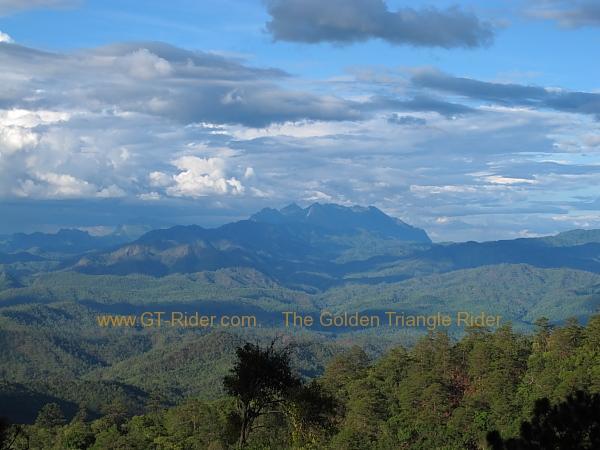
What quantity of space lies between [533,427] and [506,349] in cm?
7295

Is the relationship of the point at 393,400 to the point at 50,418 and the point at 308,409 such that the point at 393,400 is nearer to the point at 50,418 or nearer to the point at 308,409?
the point at 308,409

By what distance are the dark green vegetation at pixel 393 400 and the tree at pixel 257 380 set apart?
6cm

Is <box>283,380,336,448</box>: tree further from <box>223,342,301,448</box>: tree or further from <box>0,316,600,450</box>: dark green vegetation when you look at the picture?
<box>223,342,301,448</box>: tree

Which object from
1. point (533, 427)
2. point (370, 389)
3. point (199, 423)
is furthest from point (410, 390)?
point (533, 427)

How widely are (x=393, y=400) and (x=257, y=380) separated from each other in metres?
57.2

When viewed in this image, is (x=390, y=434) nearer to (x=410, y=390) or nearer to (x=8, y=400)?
(x=410, y=390)

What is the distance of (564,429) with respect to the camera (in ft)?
70.8

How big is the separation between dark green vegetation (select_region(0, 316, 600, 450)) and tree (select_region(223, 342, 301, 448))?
2.2 inches

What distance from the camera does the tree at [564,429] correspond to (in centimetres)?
2128

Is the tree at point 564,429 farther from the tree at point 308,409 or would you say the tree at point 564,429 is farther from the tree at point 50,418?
the tree at point 50,418

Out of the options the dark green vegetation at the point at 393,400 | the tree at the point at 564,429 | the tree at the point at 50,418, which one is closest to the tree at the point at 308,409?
the dark green vegetation at the point at 393,400

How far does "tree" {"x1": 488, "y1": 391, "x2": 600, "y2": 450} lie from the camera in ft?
69.8

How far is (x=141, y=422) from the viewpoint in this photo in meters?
116

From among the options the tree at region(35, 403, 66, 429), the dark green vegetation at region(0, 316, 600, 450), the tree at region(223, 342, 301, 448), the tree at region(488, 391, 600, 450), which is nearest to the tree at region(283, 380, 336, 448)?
the dark green vegetation at region(0, 316, 600, 450)
